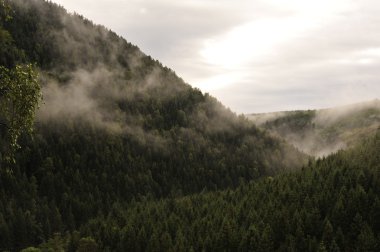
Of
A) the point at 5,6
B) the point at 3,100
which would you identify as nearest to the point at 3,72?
the point at 3,100

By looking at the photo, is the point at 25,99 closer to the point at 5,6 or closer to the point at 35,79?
the point at 35,79

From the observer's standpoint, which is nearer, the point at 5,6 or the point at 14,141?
the point at 5,6

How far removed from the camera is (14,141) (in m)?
24.5

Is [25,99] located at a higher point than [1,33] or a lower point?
lower

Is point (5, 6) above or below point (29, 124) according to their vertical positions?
above

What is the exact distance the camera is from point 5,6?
2289cm

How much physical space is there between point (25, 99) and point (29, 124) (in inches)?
49.6

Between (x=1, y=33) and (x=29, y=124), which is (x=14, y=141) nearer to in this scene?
(x=29, y=124)

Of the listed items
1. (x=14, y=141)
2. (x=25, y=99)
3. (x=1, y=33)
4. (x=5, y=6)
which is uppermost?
(x=5, y=6)

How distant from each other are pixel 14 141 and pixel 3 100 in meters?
2.14

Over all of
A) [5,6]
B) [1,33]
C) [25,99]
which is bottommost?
[25,99]

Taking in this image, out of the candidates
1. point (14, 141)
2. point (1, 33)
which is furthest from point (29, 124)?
point (1, 33)

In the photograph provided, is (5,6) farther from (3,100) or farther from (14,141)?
(14,141)

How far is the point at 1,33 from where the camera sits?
71.5 feet
